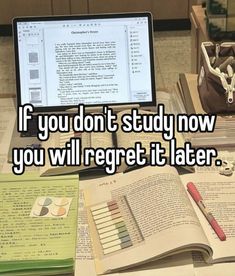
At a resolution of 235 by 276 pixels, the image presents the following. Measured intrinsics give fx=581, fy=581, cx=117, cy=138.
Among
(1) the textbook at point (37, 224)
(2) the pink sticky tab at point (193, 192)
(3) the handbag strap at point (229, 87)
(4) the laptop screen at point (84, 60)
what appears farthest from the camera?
(4) the laptop screen at point (84, 60)

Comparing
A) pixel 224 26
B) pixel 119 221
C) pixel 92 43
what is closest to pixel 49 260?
pixel 119 221

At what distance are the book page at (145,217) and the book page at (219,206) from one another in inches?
1.6

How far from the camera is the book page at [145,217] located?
1041 mm

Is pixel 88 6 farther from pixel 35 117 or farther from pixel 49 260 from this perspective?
pixel 49 260

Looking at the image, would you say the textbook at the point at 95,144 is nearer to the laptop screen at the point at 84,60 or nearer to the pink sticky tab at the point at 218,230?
the laptop screen at the point at 84,60

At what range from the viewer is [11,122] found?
62.8 inches

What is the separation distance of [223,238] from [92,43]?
0.71m

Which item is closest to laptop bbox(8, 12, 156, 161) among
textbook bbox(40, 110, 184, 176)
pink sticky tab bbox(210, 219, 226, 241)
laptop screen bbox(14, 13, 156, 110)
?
laptop screen bbox(14, 13, 156, 110)

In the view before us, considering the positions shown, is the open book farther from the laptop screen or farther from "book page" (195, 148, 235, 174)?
the laptop screen

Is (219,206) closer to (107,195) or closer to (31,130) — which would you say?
(107,195)

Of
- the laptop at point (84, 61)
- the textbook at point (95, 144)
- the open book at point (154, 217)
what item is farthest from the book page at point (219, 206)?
the laptop at point (84, 61)

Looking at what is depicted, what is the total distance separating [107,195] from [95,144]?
19cm

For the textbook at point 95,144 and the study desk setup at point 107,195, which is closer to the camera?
the study desk setup at point 107,195

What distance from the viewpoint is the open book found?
41.1 inches
